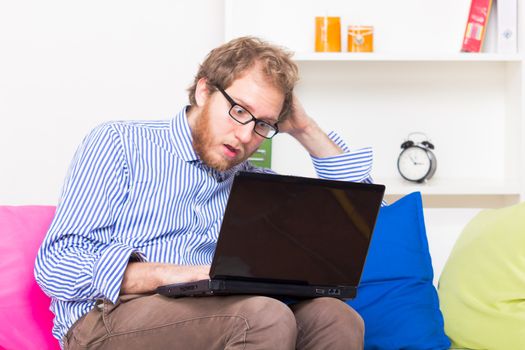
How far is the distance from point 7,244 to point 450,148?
1618 millimetres

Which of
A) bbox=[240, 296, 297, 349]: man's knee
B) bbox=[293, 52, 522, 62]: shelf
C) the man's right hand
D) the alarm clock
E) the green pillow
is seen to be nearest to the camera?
bbox=[240, 296, 297, 349]: man's knee

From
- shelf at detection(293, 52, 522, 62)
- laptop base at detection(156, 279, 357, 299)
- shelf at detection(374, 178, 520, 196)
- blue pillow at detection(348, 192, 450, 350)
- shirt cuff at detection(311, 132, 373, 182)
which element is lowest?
blue pillow at detection(348, 192, 450, 350)

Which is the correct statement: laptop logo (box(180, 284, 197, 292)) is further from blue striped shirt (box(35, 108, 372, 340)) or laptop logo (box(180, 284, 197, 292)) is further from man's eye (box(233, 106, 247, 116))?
man's eye (box(233, 106, 247, 116))

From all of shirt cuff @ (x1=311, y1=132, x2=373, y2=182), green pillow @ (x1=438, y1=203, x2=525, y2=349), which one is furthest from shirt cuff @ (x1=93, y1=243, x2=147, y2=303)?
green pillow @ (x1=438, y1=203, x2=525, y2=349)

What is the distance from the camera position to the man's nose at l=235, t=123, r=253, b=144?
1.78m

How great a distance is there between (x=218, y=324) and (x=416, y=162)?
153cm

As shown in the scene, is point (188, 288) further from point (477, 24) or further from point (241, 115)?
point (477, 24)

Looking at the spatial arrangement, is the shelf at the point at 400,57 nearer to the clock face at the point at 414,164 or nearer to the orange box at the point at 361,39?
the orange box at the point at 361,39

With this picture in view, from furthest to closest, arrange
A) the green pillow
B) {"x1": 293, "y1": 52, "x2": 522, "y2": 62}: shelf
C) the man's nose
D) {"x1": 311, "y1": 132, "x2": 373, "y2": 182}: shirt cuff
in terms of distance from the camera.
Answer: {"x1": 293, "y1": 52, "x2": 522, "y2": 62}: shelf < {"x1": 311, "y1": 132, "x2": 373, "y2": 182}: shirt cuff < the green pillow < the man's nose

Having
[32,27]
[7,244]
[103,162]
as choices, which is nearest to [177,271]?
[103,162]

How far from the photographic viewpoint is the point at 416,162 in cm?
282

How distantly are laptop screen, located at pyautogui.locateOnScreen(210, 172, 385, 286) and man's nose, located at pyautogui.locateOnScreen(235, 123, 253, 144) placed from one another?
1.16 ft

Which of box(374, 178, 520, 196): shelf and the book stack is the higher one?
the book stack

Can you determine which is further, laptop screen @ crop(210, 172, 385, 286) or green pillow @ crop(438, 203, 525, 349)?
green pillow @ crop(438, 203, 525, 349)
